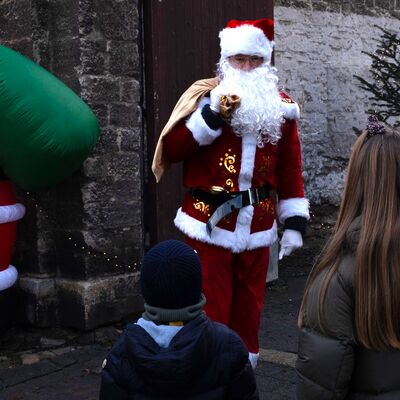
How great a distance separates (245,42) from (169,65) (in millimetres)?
1704

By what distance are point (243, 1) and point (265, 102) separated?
2.52 metres

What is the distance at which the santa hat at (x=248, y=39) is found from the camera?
3.88 meters

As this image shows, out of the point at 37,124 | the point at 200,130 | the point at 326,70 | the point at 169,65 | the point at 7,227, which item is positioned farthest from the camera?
the point at 326,70

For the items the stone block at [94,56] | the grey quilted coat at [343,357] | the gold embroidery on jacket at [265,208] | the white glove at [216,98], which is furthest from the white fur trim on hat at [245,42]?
the grey quilted coat at [343,357]

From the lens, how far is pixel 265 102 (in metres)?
3.88

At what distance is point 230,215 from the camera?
3.83 meters

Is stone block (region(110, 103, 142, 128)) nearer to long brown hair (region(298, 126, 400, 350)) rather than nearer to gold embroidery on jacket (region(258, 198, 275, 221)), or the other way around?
gold embroidery on jacket (region(258, 198, 275, 221))

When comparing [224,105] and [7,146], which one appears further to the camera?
[7,146]

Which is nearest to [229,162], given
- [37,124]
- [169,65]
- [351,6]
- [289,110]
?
[289,110]

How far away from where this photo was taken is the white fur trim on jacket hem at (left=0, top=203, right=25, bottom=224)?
4637 millimetres

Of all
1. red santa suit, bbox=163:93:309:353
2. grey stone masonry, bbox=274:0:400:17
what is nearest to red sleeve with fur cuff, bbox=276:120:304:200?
red santa suit, bbox=163:93:309:353

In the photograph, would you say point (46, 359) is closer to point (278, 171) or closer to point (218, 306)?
point (218, 306)

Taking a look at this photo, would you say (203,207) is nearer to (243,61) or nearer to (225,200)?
(225,200)

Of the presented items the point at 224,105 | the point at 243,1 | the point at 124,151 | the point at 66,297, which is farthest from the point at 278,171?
the point at 243,1
